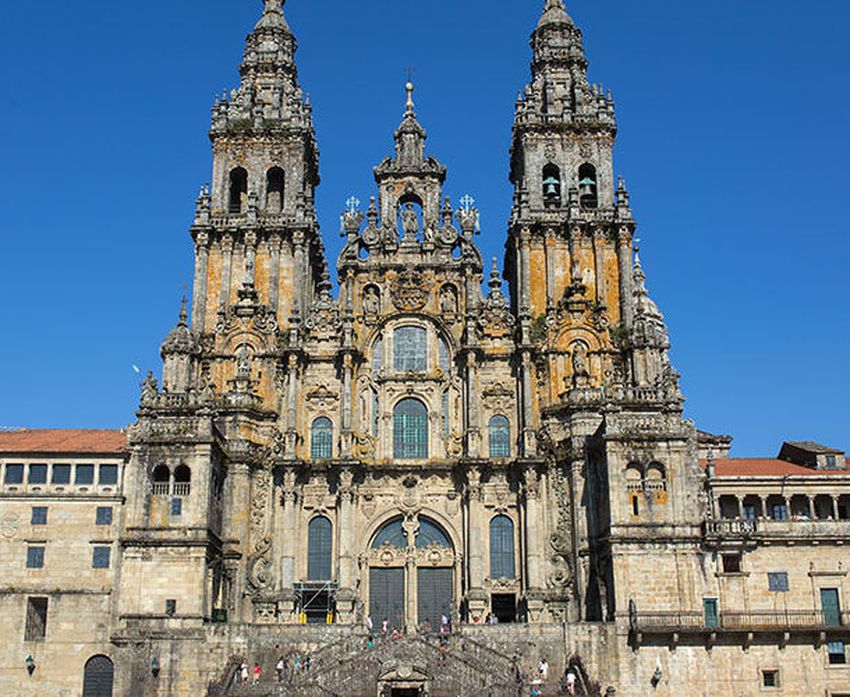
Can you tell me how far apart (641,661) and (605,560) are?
482 centimetres

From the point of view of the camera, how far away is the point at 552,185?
58.3 m

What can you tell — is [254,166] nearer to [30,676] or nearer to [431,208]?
[431,208]

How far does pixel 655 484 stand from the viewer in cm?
4719

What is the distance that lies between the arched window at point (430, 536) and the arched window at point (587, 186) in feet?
62.2

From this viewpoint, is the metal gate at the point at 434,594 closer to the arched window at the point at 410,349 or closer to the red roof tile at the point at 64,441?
the arched window at the point at 410,349

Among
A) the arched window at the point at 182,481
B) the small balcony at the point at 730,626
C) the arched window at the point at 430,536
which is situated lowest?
the small balcony at the point at 730,626

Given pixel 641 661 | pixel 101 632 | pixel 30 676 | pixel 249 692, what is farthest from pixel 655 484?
pixel 30 676

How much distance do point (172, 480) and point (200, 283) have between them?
496 inches

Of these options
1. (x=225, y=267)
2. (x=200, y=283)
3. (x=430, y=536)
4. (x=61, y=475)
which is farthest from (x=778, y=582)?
(x=61, y=475)

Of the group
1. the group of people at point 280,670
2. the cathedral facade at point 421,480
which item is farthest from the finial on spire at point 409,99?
the group of people at point 280,670

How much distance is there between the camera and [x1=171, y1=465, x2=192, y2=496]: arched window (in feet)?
155

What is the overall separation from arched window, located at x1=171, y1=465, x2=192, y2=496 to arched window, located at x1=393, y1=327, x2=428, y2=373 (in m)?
12.4

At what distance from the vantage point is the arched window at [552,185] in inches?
2277

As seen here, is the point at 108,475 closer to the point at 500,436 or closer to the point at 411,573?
the point at 411,573
